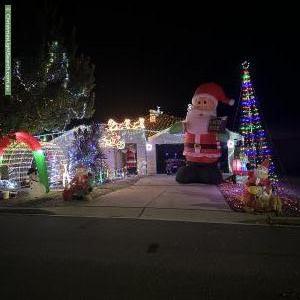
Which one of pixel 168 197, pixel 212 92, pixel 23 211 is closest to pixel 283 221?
pixel 168 197

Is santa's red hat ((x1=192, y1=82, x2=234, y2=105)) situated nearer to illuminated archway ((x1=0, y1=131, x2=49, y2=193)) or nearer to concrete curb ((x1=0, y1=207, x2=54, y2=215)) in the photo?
illuminated archway ((x1=0, y1=131, x2=49, y2=193))

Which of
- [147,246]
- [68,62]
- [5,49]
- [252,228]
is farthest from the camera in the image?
[68,62]

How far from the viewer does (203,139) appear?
62.1 feet

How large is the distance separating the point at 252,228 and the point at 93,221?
3792 millimetres

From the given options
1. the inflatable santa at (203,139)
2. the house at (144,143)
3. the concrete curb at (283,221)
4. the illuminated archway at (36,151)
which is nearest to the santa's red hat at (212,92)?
the inflatable santa at (203,139)

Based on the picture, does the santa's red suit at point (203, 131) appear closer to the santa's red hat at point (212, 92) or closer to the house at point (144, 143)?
the santa's red hat at point (212, 92)

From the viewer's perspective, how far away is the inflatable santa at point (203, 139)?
1894 cm

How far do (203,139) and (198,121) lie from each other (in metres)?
0.79

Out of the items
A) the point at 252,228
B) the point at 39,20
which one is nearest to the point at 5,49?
the point at 39,20

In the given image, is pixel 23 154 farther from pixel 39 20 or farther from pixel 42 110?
pixel 39 20

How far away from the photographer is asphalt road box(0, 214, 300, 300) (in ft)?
18.3

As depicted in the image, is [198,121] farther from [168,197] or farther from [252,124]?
[168,197]

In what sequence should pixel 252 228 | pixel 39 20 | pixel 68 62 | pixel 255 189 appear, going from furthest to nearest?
pixel 68 62 → pixel 39 20 → pixel 255 189 → pixel 252 228

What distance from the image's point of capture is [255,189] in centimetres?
1227
